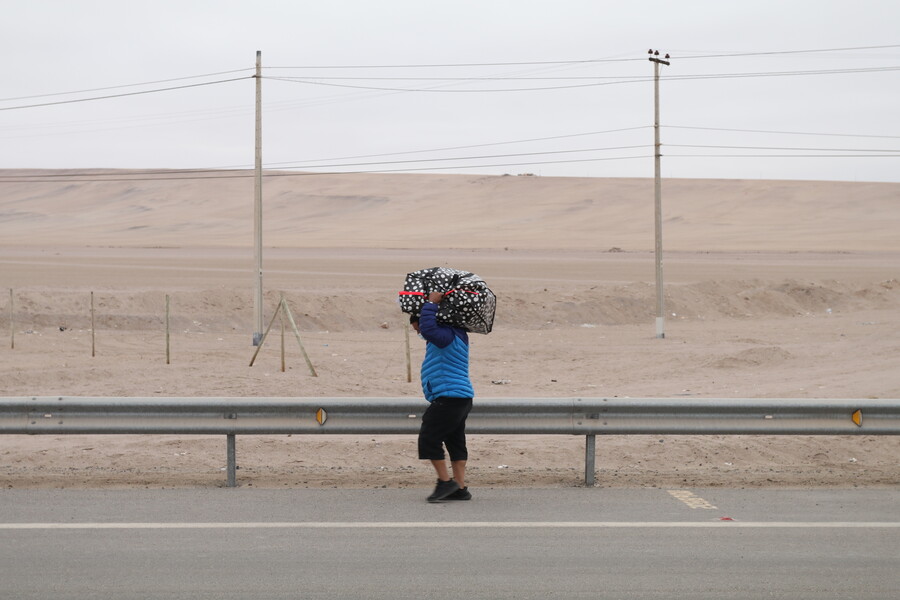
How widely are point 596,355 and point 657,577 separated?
47.9 feet

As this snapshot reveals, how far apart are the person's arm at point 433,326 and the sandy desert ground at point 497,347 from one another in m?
1.61

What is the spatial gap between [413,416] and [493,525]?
1.31m

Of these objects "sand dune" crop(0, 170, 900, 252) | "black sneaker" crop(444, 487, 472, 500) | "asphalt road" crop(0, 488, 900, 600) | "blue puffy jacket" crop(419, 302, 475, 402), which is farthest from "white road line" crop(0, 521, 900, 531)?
"sand dune" crop(0, 170, 900, 252)

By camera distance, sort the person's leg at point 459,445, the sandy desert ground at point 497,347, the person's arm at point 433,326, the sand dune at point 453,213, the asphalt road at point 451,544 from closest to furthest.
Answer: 1. the asphalt road at point 451,544
2. the person's arm at point 433,326
3. the person's leg at point 459,445
4. the sandy desert ground at point 497,347
5. the sand dune at point 453,213

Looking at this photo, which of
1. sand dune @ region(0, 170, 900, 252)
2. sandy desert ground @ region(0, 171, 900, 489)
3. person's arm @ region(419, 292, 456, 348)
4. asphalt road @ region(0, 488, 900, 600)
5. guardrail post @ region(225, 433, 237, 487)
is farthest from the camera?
sand dune @ region(0, 170, 900, 252)

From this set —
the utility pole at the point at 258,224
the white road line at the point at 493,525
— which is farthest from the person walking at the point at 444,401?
the utility pole at the point at 258,224

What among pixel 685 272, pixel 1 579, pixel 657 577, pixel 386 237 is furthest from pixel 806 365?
pixel 386 237

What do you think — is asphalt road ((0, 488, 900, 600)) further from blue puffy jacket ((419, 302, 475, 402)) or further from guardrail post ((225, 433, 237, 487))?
blue puffy jacket ((419, 302, 475, 402))

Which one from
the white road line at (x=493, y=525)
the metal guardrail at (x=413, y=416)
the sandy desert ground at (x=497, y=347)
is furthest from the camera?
the sandy desert ground at (x=497, y=347)

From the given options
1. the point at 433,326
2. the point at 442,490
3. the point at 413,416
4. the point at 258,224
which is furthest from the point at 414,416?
the point at 258,224

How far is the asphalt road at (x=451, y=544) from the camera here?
5.60m

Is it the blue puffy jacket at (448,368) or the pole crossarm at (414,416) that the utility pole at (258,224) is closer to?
the pole crossarm at (414,416)

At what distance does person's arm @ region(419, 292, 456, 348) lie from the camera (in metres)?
7.16

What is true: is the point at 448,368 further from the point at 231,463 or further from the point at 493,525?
the point at 231,463
